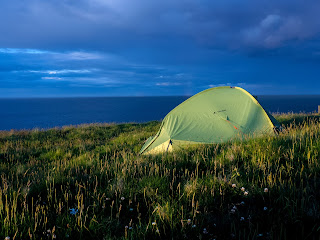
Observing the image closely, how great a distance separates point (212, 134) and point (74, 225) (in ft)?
21.0

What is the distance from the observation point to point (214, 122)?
866 centimetres

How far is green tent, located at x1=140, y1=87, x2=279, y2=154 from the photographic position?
8094 millimetres

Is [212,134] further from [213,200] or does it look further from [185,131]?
[213,200]

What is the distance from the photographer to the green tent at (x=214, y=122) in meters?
8.09

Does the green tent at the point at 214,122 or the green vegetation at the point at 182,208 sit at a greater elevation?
the green tent at the point at 214,122

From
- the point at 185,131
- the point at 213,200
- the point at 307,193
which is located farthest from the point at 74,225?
the point at 185,131

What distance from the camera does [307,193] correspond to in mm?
3139

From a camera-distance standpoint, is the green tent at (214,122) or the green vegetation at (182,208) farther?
the green tent at (214,122)

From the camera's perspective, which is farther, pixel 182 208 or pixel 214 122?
pixel 214 122

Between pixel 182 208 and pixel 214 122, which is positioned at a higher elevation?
pixel 214 122

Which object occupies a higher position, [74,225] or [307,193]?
[307,193]

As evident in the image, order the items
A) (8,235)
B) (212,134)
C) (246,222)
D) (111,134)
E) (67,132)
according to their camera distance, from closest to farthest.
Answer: (8,235), (246,222), (212,134), (111,134), (67,132)

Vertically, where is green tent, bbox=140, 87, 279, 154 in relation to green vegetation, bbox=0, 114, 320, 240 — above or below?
above

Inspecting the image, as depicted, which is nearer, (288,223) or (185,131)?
(288,223)
